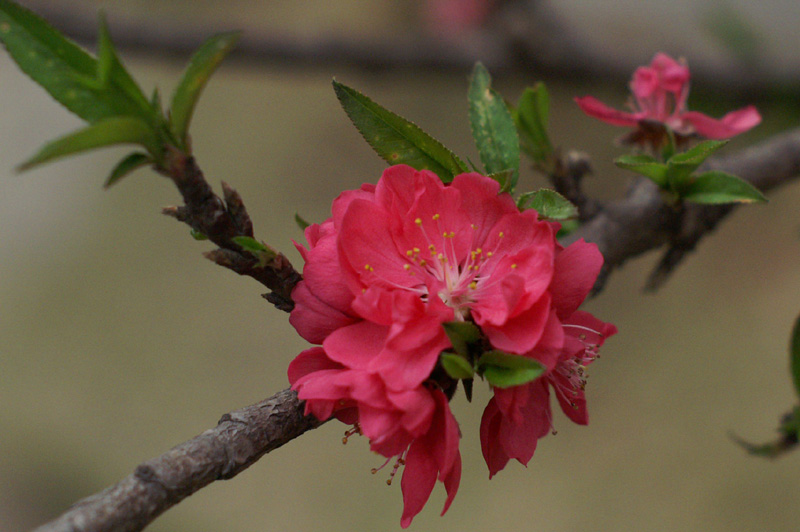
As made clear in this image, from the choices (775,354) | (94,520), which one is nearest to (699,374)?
(775,354)

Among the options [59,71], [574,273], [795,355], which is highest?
[59,71]

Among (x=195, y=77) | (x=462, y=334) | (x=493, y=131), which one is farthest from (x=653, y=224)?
(x=195, y=77)

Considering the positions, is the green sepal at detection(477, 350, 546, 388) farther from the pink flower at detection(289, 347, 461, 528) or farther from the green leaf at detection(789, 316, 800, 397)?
the green leaf at detection(789, 316, 800, 397)

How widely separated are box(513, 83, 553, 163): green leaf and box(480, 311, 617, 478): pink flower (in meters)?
0.25

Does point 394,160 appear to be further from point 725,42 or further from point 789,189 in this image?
point 789,189

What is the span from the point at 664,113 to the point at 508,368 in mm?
372

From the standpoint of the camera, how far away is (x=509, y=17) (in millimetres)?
1354

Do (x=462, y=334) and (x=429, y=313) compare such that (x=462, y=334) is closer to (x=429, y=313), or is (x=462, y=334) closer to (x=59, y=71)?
(x=429, y=313)

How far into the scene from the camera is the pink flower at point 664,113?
0.56 metres

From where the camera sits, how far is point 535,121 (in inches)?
23.9

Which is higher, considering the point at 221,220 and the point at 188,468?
the point at 221,220

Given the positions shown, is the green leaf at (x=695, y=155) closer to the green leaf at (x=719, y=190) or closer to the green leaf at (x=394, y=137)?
the green leaf at (x=719, y=190)

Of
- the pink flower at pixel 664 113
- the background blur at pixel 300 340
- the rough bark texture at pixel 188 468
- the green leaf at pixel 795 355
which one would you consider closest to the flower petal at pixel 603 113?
the pink flower at pixel 664 113

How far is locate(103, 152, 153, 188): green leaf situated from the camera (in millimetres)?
333
